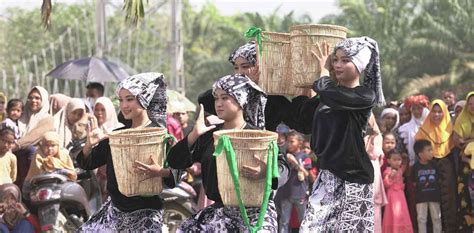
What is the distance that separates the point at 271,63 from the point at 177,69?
1422cm

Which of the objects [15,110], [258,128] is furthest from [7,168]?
[258,128]

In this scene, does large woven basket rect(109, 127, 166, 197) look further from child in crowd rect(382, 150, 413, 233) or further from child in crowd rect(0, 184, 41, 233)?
child in crowd rect(382, 150, 413, 233)

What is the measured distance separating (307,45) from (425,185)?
5173mm

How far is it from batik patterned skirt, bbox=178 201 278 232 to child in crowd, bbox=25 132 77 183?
3943 millimetres

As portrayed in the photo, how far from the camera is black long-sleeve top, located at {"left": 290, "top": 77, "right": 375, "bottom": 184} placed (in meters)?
7.10

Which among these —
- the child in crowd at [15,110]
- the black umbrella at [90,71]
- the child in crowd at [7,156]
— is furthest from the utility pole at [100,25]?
the child in crowd at [7,156]

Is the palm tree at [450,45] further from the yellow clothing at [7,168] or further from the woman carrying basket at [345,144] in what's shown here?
the woman carrying basket at [345,144]

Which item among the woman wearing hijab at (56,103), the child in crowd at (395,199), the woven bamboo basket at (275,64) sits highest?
the woven bamboo basket at (275,64)

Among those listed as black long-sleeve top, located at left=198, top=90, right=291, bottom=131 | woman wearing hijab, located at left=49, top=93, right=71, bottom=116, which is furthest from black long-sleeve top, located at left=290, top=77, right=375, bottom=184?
woman wearing hijab, located at left=49, top=93, right=71, bottom=116

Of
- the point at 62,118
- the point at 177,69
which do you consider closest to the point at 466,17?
the point at 177,69

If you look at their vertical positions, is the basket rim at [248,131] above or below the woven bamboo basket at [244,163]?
above

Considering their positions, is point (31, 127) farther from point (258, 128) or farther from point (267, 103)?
point (258, 128)

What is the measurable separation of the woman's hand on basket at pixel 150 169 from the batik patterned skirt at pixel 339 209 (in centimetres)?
102

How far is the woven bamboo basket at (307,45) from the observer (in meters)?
7.37
